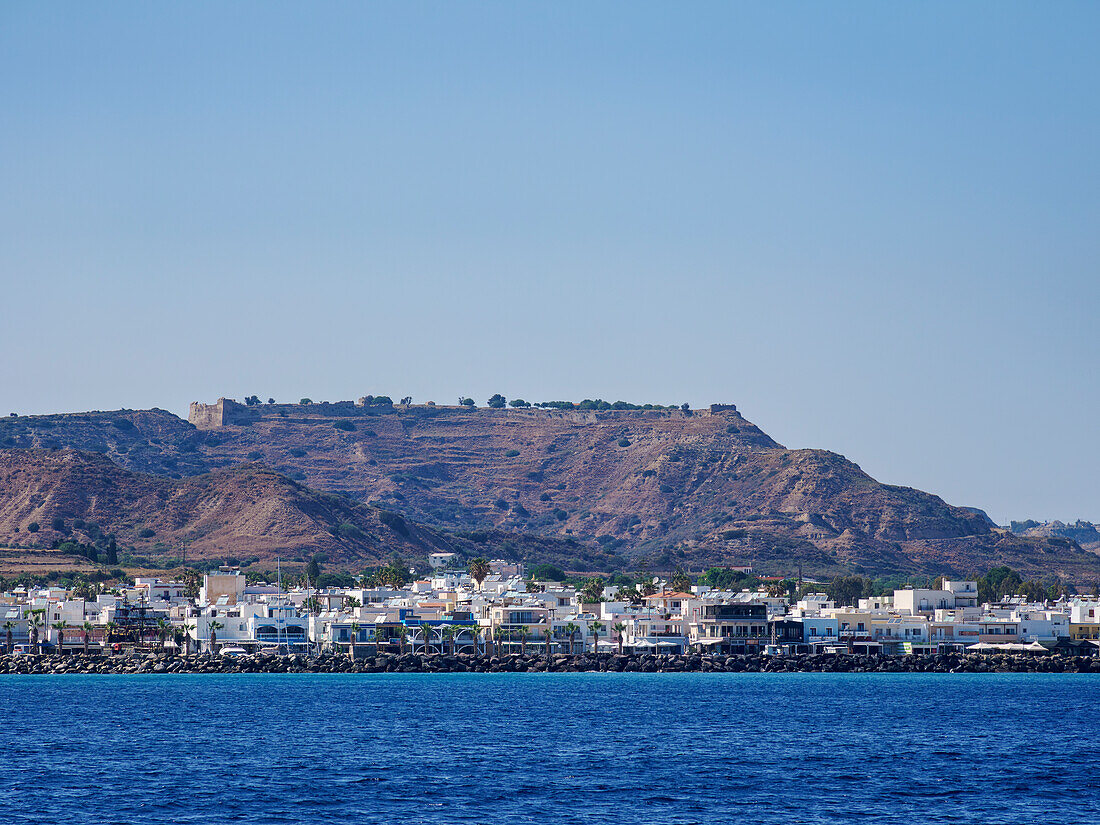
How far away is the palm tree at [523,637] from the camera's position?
140250 millimetres

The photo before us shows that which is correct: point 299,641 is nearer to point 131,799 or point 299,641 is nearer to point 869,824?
point 131,799

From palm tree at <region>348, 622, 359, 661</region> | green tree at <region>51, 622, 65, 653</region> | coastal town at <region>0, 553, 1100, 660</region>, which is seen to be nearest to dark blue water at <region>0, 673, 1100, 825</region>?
palm tree at <region>348, 622, 359, 661</region>

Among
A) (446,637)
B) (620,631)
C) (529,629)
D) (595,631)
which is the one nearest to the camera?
(595,631)

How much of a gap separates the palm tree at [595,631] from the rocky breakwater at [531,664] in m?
4.97

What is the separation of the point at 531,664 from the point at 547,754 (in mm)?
67332

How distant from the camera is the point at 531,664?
135 m

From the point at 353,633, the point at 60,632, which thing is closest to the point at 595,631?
the point at 353,633

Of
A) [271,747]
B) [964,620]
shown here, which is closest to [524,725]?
[271,747]

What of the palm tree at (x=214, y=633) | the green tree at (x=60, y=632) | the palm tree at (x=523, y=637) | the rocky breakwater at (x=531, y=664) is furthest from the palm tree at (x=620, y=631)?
the green tree at (x=60, y=632)

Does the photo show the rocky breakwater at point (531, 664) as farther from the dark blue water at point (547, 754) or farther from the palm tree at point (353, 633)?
the dark blue water at point (547, 754)

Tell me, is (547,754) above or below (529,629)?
below

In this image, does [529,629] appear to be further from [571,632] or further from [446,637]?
[446,637]

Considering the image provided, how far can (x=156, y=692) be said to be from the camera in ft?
353

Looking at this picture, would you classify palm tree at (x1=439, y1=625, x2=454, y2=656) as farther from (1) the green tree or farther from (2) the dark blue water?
(1) the green tree
